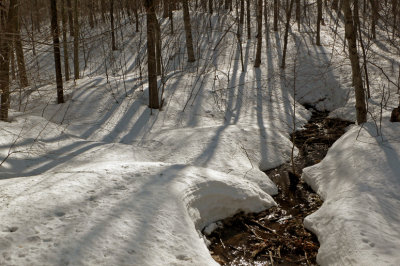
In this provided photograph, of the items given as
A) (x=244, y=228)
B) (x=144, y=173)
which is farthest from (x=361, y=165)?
(x=144, y=173)

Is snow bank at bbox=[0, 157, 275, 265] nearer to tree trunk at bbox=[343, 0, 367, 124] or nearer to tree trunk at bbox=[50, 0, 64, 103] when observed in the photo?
tree trunk at bbox=[343, 0, 367, 124]

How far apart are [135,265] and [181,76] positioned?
9276 mm

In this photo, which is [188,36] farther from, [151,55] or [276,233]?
[276,233]

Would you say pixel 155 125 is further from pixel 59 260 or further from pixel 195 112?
pixel 59 260

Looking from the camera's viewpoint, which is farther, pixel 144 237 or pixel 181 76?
pixel 181 76

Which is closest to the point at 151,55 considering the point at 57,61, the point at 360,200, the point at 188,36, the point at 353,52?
the point at 57,61

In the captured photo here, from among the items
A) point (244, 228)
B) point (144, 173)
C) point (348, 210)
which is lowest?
point (244, 228)

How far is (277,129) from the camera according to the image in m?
9.07

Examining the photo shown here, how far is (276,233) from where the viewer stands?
5047 mm

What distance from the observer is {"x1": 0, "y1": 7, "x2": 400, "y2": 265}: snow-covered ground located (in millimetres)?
3627

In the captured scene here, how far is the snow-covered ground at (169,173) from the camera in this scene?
3627 millimetres

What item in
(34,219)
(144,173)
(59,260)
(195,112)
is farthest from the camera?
(195,112)

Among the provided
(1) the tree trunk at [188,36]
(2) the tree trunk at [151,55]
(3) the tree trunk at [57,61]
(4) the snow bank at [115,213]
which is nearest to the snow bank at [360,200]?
(4) the snow bank at [115,213]

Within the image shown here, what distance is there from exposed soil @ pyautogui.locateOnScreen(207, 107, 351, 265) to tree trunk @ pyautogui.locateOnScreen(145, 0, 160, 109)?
389 cm
